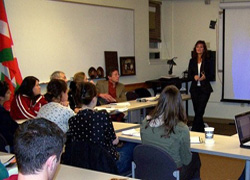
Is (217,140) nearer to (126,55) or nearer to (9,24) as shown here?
(9,24)

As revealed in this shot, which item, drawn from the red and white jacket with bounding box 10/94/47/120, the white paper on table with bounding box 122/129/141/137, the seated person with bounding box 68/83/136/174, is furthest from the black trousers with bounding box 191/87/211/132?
the seated person with bounding box 68/83/136/174

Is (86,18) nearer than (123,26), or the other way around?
(86,18)

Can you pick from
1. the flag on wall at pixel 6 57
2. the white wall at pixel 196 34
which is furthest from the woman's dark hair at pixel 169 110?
the white wall at pixel 196 34

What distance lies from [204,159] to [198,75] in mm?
1885

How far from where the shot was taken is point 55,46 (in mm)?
5883

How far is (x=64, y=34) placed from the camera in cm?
604

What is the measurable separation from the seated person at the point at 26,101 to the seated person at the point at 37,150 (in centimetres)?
313

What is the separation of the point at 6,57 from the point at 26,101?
87cm

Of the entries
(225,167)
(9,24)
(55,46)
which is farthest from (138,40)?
(225,167)

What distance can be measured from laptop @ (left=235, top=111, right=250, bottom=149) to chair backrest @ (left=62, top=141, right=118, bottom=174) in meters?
1.14

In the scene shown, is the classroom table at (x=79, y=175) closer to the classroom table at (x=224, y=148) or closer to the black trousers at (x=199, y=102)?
the classroom table at (x=224, y=148)

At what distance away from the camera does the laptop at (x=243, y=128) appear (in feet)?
10.2

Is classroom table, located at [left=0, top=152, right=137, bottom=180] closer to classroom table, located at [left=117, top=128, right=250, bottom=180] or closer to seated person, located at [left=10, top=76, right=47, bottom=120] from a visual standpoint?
classroom table, located at [left=117, top=128, right=250, bottom=180]

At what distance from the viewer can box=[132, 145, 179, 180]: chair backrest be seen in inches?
106
